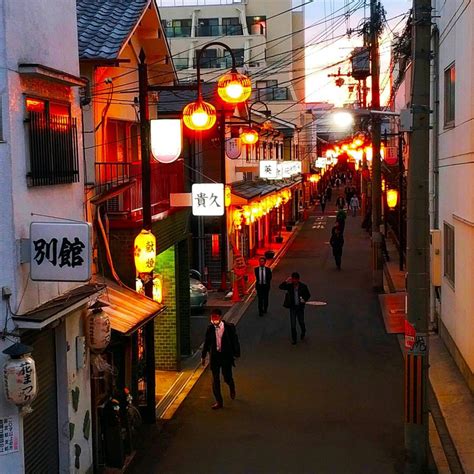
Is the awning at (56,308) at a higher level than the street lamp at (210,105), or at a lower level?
lower

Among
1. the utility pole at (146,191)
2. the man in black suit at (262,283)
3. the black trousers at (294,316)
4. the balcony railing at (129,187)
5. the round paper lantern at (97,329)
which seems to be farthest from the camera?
the man in black suit at (262,283)

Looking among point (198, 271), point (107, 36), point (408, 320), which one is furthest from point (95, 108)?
point (198, 271)

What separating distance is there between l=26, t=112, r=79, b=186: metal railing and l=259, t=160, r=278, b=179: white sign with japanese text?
2845cm

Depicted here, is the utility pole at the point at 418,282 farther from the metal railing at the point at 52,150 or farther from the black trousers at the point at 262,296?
the black trousers at the point at 262,296

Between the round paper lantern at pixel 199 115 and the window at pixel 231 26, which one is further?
the window at pixel 231 26

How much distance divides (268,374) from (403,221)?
21.0 m

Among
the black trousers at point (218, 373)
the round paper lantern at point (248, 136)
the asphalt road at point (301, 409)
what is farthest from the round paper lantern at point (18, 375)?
the round paper lantern at point (248, 136)

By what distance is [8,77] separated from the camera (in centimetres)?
877

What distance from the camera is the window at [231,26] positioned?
78.7m

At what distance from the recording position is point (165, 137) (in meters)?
15.8

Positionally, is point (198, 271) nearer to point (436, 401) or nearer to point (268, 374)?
point (268, 374)

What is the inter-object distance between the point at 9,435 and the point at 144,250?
5.78m

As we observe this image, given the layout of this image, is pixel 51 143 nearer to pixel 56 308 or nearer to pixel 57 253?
pixel 57 253

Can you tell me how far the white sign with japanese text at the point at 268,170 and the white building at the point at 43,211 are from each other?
2807 cm
